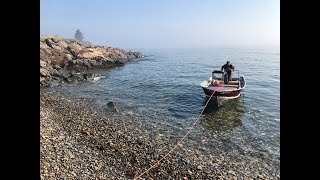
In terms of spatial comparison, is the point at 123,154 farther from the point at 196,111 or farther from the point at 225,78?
the point at 225,78

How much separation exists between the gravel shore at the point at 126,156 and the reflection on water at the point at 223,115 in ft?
11.0

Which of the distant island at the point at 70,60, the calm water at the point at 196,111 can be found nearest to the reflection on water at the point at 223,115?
the calm water at the point at 196,111

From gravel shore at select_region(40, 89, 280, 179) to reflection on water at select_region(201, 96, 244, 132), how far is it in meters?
3.35

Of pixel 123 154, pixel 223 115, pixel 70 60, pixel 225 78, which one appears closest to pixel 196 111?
pixel 223 115

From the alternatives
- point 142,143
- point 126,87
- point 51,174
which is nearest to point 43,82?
point 126,87

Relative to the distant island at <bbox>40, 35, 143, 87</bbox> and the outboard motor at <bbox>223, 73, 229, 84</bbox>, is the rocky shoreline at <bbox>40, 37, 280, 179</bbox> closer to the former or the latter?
the outboard motor at <bbox>223, 73, 229, 84</bbox>

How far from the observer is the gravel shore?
11.2m

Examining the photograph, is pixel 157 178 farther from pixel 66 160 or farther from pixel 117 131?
pixel 117 131

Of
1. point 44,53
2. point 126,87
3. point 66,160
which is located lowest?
point 66,160

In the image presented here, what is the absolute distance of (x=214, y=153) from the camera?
14.2 metres

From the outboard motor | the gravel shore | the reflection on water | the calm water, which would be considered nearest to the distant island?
the calm water

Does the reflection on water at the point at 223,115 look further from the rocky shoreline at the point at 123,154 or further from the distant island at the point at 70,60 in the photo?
the distant island at the point at 70,60
